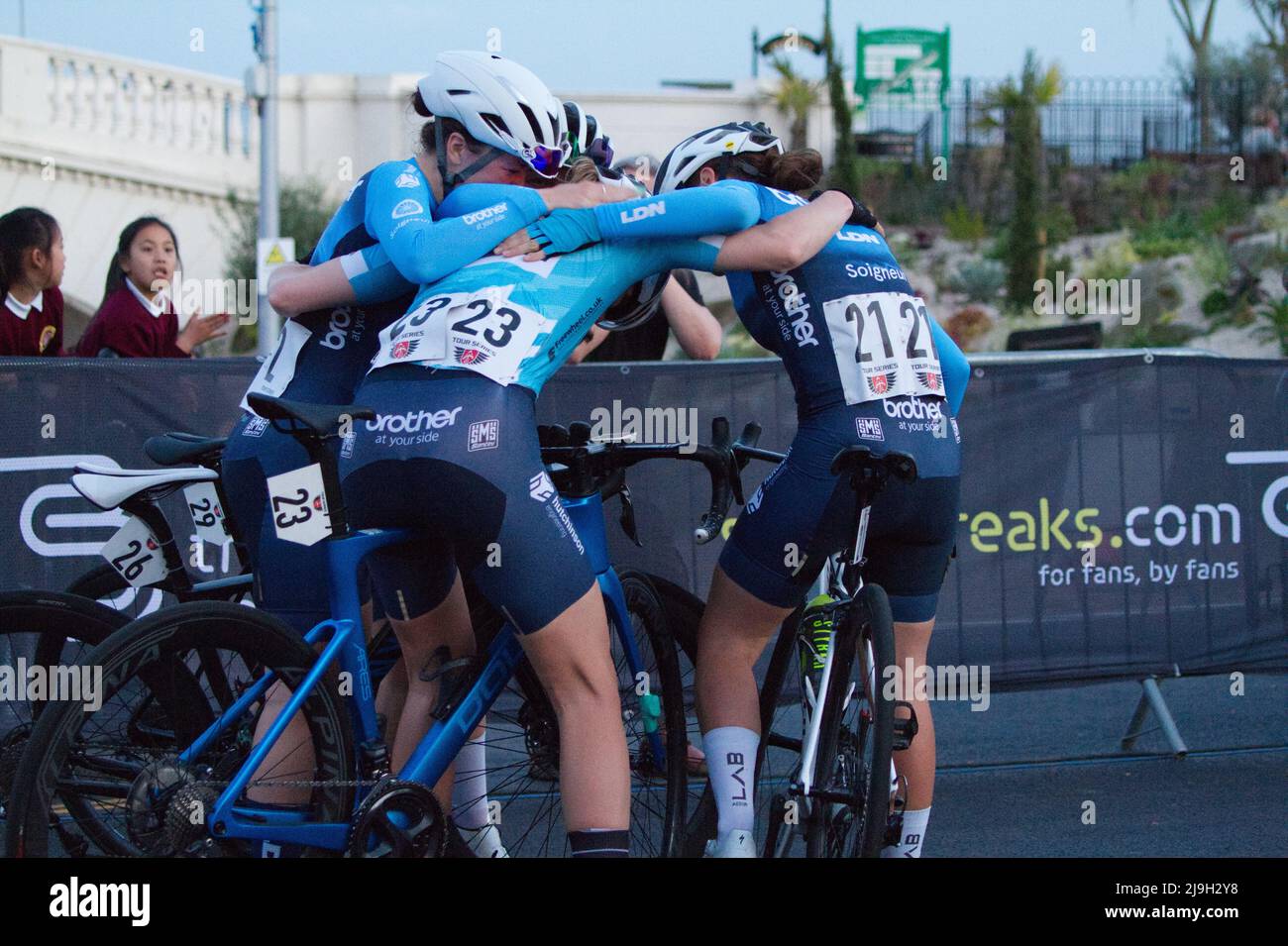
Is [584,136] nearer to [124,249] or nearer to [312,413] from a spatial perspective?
[312,413]

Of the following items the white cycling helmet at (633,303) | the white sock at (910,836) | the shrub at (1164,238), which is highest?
the shrub at (1164,238)

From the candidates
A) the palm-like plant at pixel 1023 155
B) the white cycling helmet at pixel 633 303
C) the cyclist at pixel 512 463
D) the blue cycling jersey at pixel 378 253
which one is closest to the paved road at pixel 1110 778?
the cyclist at pixel 512 463

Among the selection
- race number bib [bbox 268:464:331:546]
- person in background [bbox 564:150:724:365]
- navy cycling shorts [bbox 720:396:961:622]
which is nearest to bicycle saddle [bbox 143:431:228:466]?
race number bib [bbox 268:464:331:546]

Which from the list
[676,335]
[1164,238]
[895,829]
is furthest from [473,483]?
[1164,238]

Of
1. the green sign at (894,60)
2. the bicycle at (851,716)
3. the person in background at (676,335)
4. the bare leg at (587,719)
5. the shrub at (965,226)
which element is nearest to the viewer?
the bare leg at (587,719)

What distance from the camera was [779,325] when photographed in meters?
3.87

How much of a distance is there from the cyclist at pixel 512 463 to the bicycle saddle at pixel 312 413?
0.05m

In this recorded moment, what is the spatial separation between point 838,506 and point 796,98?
116 ft

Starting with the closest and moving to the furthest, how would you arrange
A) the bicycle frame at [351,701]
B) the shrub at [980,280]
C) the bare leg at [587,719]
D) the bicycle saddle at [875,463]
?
the bicycle frame at [351,701] → the bare leg at [587,719] → the bicycle saddle at [875,463] → the shrub at [980,280]

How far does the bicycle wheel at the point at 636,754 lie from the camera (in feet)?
13.1

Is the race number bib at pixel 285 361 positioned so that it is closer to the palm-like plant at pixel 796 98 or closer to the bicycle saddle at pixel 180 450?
the bicycle saddle at pixel 180 450

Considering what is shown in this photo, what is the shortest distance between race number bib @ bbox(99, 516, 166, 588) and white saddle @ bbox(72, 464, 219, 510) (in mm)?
138

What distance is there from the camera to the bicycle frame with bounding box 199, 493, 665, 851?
3256 millimetres
